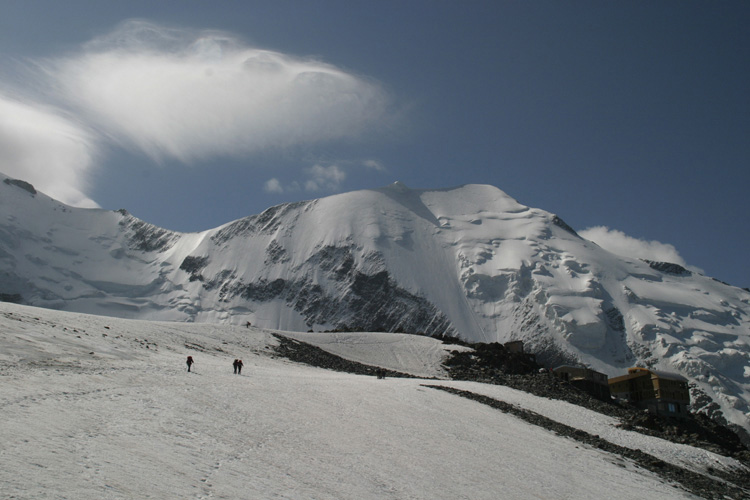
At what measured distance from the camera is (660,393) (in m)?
66.1

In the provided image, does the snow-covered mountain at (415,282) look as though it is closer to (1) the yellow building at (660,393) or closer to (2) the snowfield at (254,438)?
(1) the yellow building at (660,393)

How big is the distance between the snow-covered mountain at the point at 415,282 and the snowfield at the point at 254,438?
97.4m

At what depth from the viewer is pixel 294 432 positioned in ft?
72.4

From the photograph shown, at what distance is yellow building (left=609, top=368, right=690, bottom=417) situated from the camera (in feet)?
217

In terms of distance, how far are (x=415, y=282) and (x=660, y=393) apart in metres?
84.8

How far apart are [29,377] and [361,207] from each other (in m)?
155

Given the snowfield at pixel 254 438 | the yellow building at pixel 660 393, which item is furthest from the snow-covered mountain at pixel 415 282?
the snowfield at pixel 254 438

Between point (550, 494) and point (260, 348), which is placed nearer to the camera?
point (550, 494)

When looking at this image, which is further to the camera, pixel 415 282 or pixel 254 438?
pixel 415 282

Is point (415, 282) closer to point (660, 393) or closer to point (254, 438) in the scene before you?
point (660, 393)

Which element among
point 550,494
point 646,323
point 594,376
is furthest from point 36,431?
point 646,323

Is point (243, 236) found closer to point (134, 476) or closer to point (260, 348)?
point (260, 348)

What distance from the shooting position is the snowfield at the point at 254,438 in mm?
14062

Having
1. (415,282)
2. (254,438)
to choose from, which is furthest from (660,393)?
(415,282)
